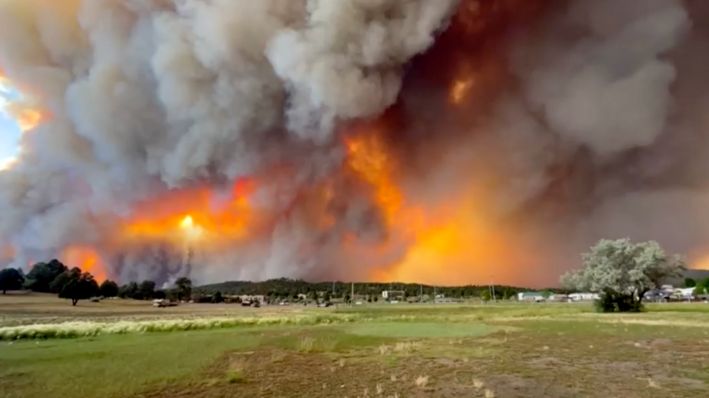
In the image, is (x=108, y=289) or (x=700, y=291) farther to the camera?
(x=700, y=291)

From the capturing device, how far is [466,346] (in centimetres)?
3138

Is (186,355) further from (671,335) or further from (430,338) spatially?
(671,335)

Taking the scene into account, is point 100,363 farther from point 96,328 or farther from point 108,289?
point 108,289

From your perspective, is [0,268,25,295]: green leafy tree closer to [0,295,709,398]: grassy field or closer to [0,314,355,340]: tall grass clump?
[0,314,355,340]: tall grass clump

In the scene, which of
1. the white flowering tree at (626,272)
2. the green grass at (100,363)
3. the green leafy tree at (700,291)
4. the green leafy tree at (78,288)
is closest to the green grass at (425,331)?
the green grass at (100,363)

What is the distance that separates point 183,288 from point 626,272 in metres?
165

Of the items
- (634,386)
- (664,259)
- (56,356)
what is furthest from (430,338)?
(664,259)

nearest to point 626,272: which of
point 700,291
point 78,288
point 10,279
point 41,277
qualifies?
point 78,288

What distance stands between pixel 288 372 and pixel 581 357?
51.7 ft

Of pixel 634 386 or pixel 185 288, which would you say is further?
pixel 185 288

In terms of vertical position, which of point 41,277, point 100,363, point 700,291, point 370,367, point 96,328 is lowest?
point 100,363

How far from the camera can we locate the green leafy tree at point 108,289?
16414 cm

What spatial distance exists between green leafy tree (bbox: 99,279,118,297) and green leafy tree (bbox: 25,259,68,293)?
13.9 m

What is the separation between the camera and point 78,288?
122 meters
